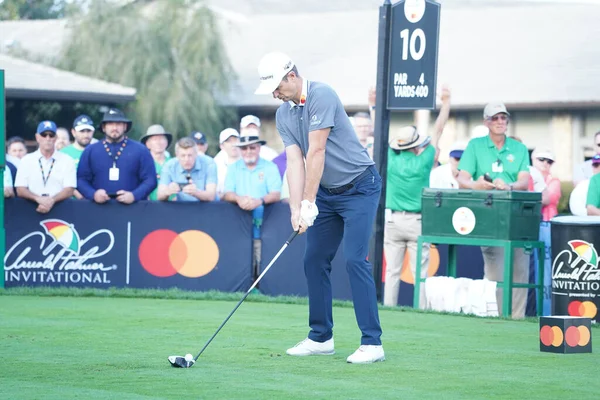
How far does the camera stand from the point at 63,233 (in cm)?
1431

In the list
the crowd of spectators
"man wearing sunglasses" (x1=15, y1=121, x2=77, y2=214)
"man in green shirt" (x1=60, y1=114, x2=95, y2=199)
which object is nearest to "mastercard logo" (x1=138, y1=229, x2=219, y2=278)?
the crowd of spectators

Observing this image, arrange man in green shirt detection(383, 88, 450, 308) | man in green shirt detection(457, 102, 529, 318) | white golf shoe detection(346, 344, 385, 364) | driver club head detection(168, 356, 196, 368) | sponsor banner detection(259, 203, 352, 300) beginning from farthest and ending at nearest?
sponsor banner detection(259, 203, 352, 300)
man in green shirt detection(383, 88, 450, 308)
man in green shirt detection(457, 102, 529, 318)
white golf shoe detection(346, 344, 385, 364)
driver club head detection(168, 356, 196, 368)

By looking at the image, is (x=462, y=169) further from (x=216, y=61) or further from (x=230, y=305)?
(x=216, y=61)

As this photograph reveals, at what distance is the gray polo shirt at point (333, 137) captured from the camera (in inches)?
336

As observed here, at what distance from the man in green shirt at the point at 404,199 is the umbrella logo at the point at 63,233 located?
354 centimetres

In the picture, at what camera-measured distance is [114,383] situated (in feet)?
23.9

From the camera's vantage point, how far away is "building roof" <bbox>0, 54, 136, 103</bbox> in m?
28.5

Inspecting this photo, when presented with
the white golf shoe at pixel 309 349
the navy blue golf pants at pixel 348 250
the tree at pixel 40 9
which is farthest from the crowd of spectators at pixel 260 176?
the tree at pixel 40 9

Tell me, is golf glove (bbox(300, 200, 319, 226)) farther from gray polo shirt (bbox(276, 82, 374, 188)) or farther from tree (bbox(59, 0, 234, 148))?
tree (bbox(59, 0, 234, 148))

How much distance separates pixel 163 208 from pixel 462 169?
3.57 metres

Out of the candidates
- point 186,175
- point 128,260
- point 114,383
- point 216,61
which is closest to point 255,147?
point 186,175

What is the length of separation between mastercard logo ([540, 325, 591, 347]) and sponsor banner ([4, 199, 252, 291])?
5753 mm

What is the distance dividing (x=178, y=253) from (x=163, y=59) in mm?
22423

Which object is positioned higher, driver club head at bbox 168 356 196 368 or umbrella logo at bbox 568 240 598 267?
umbrella logo at bbox 568 240 598 267
